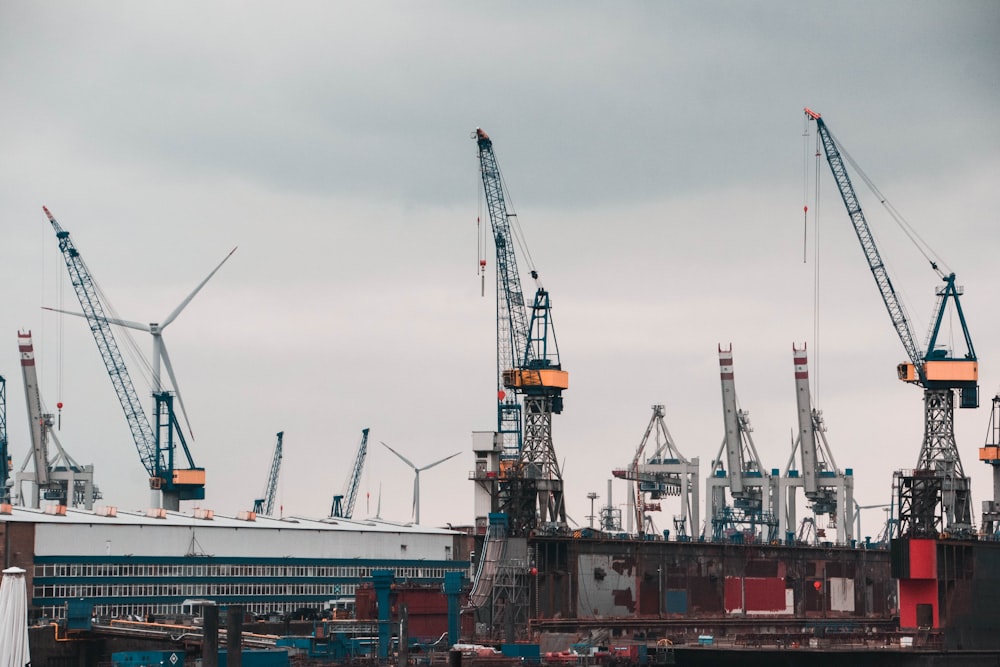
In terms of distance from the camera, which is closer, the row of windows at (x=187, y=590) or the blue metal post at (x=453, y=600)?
the blue metal post at (x=453, y=600)

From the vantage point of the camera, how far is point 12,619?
89000 mm

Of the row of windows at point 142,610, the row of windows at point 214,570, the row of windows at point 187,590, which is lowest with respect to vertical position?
the row of windows at point 142,610

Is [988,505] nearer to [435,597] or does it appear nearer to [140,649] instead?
[435,597]

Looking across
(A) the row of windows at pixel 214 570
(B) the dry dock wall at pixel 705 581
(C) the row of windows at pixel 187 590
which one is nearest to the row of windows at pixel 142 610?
(C) the row of windows at pixel 187 590

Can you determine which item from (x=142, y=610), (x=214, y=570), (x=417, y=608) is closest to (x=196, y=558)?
(x=214, y=570)

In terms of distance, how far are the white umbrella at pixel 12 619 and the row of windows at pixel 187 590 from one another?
4996 cm

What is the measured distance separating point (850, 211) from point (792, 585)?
3745 cm

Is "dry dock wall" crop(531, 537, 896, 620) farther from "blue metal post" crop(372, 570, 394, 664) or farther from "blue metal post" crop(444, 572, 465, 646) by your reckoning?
"blue metal post" crop(372, 570, 394, 664)

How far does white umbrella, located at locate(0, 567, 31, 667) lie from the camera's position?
3488 inches

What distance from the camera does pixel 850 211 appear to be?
174500mm

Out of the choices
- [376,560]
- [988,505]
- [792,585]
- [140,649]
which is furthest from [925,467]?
[140,649]

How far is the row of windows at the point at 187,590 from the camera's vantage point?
5517 inches

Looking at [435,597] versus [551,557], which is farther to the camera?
[551,557]

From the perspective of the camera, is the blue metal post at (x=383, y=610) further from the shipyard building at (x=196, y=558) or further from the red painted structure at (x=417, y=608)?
the shipyard building at (x=196, y=558)
